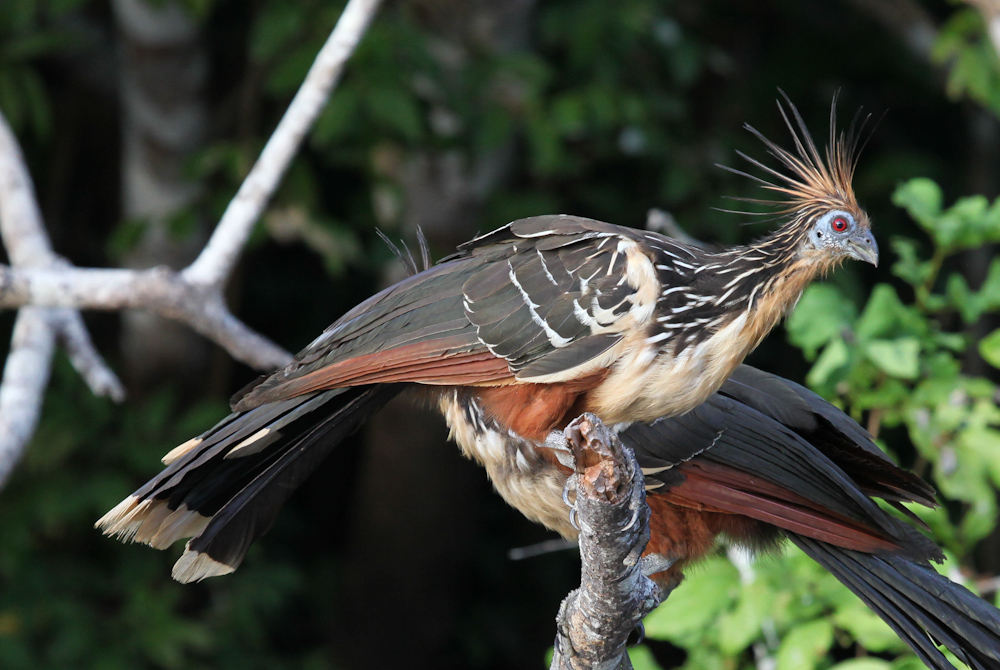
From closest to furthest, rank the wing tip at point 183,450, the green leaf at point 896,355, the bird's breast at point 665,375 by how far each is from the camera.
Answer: the bird's breast at point 665,375, the wing tip at point 183,450, the green leaf at point 896,355

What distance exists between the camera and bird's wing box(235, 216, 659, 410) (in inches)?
70.4

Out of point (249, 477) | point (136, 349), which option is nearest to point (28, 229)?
point (249, 477)

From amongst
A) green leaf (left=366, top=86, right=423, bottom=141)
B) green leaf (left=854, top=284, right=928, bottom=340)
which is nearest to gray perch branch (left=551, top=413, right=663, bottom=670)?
green leaf (left=854, top=284, right=928, bottom=340)

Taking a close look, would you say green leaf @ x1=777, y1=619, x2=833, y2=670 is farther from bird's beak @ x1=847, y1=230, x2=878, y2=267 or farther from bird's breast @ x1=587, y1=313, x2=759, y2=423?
bird's beak @ x1=847, y1=230, x2=878, y2=267

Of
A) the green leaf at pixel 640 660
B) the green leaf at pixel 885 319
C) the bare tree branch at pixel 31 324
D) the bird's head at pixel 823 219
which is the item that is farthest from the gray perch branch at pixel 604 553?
the bare tree branch at pixel 31 324

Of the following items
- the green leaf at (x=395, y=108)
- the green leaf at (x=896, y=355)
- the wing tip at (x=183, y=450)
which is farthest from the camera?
the green leaf at (x=395, y=108)

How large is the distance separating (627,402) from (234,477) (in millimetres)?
860

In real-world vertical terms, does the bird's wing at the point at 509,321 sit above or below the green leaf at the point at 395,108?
above

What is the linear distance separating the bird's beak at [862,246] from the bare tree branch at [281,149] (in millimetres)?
1283

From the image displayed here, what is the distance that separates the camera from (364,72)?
3359mm

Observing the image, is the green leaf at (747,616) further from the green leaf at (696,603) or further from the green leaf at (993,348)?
the green leaf at (993,348)

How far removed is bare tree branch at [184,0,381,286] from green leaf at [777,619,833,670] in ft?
5.09

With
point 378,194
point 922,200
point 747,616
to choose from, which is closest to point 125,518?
point 747,616

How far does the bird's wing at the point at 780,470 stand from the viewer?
2.05m
